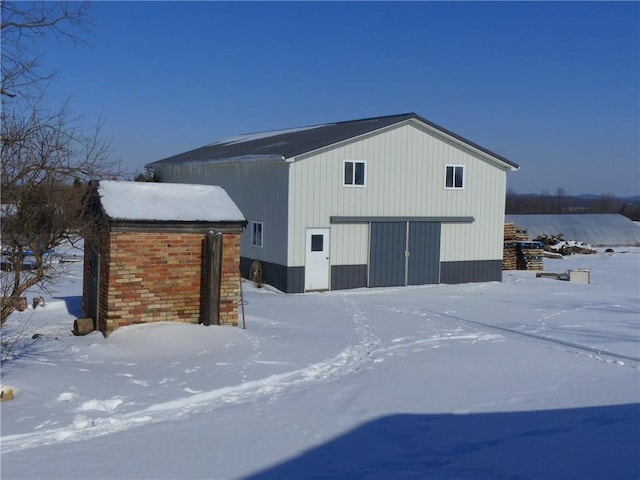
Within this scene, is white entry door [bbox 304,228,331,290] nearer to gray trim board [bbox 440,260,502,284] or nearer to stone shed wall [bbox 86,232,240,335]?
gray trim board [bbox 440,260,502,284]

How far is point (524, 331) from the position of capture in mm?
14789

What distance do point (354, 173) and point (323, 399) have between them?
43.8ft

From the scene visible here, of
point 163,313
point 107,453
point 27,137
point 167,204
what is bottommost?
point 107,453

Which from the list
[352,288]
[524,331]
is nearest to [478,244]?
[352,288]

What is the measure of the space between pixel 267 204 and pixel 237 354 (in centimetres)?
1116

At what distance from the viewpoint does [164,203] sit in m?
13.1

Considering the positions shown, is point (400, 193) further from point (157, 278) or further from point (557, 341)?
point (157, 278)

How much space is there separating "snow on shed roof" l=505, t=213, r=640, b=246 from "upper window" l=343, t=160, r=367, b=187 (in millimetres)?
25084

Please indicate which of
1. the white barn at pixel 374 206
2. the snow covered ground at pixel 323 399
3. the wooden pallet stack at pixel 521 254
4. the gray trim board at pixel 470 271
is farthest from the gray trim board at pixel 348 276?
the wooden pallet stack at pixel 521 254

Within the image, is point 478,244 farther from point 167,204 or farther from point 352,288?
point 167,204

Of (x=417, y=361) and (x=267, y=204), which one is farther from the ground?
(x=267, y=204)

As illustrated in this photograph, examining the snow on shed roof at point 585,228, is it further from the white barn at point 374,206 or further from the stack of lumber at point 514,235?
the white barn at point 374,206

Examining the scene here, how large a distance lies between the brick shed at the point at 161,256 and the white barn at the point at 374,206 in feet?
25.9

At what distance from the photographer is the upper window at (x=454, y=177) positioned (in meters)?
23.7
